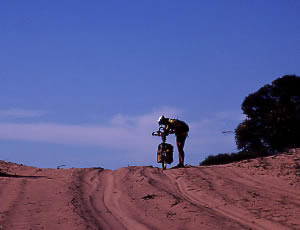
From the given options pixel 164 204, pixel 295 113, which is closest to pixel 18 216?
pixel 164 204

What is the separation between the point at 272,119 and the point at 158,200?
31200mm

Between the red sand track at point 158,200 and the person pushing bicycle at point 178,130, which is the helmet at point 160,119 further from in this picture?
the red sand track at point 158,200

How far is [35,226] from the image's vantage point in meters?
7.20

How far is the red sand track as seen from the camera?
24.7 ft

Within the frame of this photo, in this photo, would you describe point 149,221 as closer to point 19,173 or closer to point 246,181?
point 246,181

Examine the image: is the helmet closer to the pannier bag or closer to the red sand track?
the pannier bag

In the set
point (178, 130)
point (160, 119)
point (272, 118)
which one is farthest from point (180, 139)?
point (272, 118)

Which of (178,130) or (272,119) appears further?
(272,119)

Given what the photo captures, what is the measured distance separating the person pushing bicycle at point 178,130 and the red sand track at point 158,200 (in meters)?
2.83

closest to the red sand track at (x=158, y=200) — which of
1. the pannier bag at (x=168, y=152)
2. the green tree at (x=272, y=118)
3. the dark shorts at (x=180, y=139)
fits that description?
the pannier bag at (x=168, y=152)

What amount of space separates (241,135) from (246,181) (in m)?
28.8

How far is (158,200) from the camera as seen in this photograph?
970 cm

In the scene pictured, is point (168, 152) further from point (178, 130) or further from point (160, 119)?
point (160, 119)

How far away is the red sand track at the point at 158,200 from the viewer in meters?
7.53
